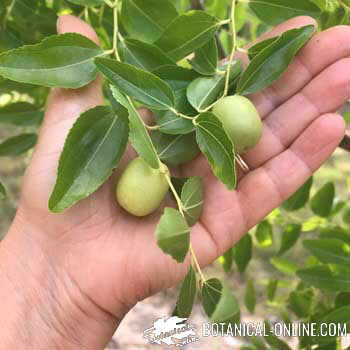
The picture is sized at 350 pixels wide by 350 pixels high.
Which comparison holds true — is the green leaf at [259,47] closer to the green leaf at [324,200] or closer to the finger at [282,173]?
the finger at [282,173]

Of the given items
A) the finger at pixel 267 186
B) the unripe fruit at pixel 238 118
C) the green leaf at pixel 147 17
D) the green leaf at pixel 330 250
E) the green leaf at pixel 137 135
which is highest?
the green leaf at pixel 147 17

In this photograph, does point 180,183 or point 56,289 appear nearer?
point 180,183

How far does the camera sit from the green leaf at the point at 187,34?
119 cm

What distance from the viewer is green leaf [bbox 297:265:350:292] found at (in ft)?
4.64

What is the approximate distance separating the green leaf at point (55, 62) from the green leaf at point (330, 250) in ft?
2.34

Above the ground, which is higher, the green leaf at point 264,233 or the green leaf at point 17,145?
the green leaf at point 17,145

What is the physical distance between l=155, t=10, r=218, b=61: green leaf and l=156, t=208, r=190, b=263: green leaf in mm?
441

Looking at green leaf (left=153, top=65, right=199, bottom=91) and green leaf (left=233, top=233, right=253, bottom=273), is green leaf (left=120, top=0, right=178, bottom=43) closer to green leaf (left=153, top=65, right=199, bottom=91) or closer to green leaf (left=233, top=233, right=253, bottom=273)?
green leaf (left=153, top=65, right=199, bottom=91)

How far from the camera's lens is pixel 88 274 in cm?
133

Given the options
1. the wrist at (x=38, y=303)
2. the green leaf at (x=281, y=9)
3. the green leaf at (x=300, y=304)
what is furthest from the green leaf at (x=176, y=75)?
the green leaf at (x=300, y=304)

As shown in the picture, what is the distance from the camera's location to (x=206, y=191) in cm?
139

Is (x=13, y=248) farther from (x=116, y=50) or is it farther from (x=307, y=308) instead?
(x=307, y=308)

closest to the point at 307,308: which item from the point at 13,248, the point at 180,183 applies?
the point at 180,183

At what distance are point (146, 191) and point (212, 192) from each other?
265 mm
